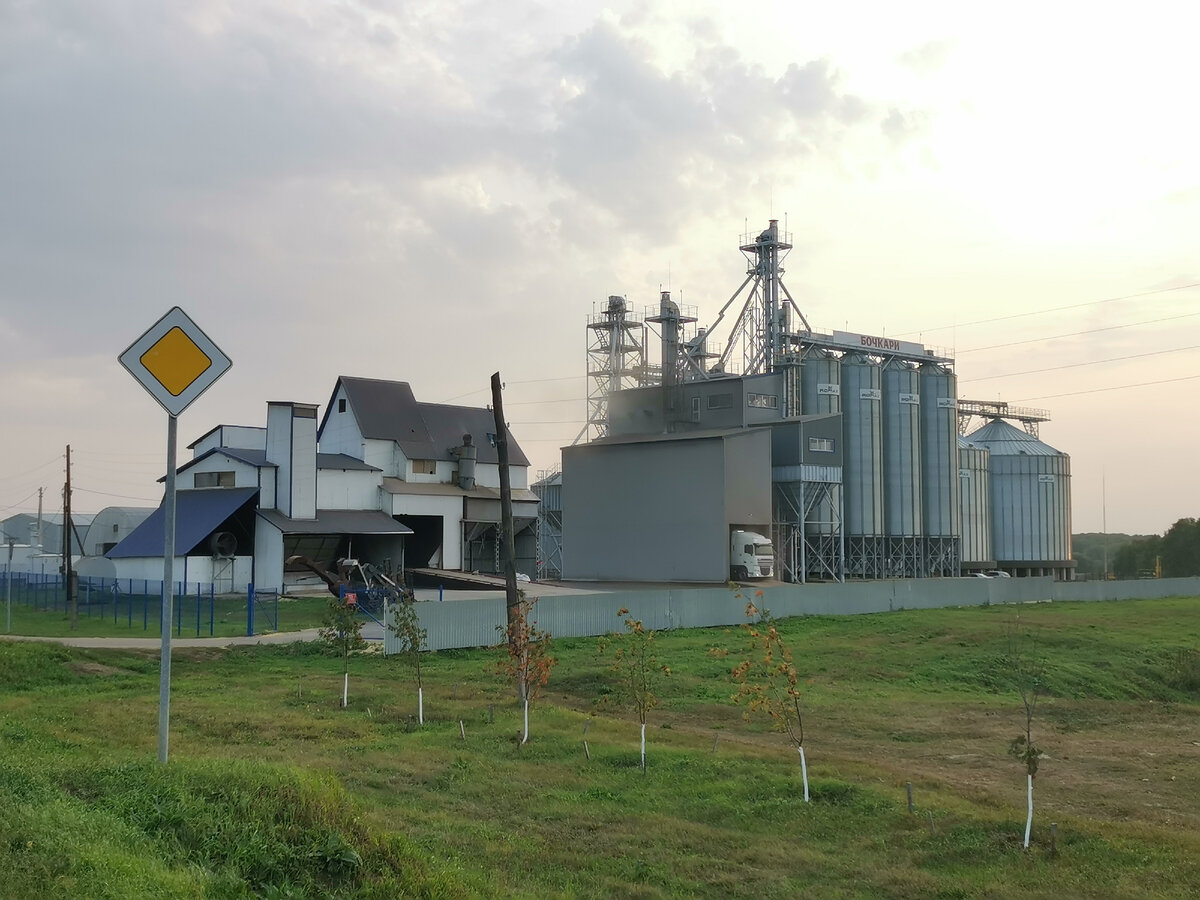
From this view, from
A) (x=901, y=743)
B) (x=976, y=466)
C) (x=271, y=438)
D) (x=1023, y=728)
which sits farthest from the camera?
(x=976, y=466)

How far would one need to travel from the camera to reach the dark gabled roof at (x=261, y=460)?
5721 centimetres

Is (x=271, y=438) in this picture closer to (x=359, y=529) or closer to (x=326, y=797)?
(x=359, y=529)

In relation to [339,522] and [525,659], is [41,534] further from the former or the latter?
[525,659]

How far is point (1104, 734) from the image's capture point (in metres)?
24.0

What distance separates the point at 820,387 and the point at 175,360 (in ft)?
222

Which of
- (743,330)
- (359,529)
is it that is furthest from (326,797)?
(743,330)

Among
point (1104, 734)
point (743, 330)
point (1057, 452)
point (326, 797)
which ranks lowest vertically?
point (1104, 734)

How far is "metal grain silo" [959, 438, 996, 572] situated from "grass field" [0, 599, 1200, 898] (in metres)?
56.0

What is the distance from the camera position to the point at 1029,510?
304ft

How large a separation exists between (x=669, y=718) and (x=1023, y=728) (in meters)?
8.16

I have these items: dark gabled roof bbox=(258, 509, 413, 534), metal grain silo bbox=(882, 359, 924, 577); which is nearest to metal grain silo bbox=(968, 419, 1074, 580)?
metal grain silo bbox=(882, 359, 924, 577)

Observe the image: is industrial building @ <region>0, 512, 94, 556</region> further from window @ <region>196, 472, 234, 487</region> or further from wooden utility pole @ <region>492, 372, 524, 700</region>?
wooden utility pole @ <region>492, 372, 524, 700</region>

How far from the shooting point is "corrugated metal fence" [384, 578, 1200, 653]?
3606cm

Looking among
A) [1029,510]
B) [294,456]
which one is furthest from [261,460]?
[1029,510]
